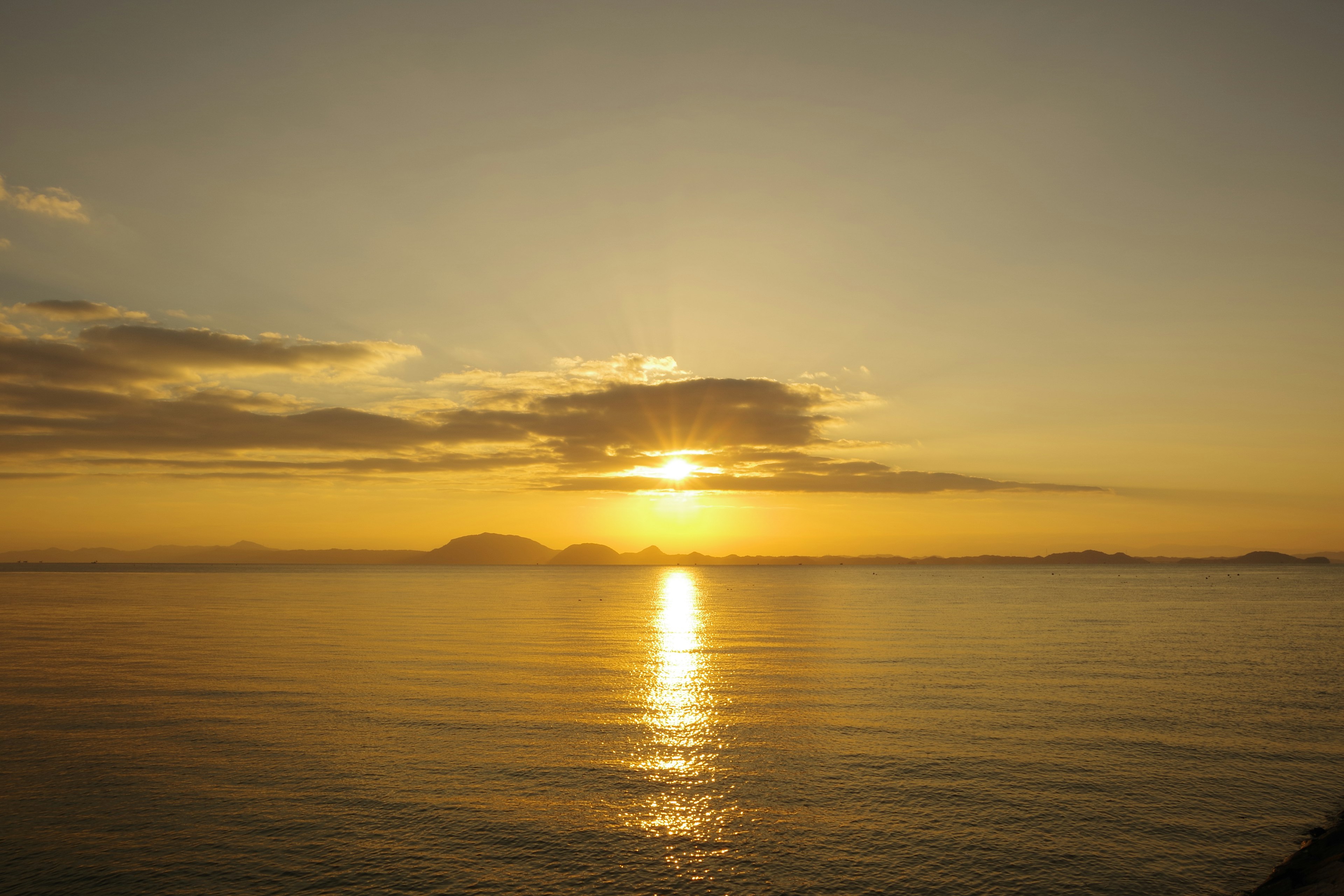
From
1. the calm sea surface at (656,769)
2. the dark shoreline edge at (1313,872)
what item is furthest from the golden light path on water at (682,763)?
the dark shoreline edge at (1313,872)

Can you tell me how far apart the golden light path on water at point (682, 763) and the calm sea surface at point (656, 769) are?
21 centimetres

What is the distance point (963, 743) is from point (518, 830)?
2367cm

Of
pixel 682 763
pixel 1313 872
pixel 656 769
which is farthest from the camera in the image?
pixel 682 763

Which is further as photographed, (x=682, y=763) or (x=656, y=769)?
(x=682, y=763)

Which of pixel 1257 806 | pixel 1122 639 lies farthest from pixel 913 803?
pixel 1122 639

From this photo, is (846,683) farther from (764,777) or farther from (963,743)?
(764,777)

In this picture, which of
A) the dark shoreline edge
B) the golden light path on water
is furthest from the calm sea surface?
the dark shoreline edge

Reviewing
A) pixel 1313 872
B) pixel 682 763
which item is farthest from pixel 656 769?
pixel 1313 872

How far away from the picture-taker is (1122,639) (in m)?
89.1

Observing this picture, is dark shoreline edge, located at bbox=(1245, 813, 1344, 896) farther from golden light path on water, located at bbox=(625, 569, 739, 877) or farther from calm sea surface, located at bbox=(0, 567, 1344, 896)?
golden light path on water, located at bbox=(625, 569, 739, 877)

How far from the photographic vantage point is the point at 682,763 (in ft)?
117

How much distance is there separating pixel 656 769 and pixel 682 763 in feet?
5.32

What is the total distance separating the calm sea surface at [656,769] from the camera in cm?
2411

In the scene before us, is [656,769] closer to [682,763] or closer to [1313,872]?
[682,763]
